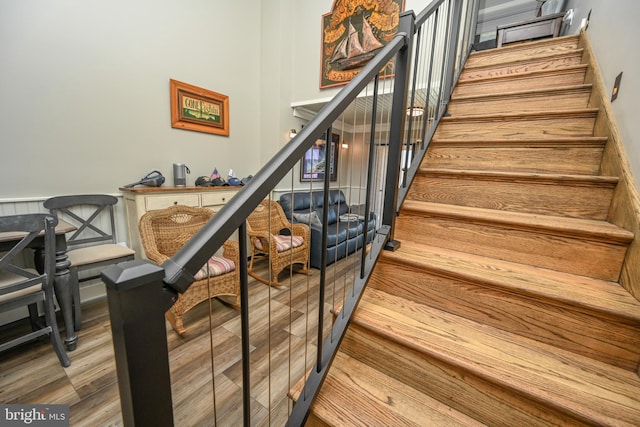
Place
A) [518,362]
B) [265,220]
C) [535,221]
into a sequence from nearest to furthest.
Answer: [518,362] → [535,221] → [265,220]

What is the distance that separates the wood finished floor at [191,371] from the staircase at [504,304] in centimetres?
28

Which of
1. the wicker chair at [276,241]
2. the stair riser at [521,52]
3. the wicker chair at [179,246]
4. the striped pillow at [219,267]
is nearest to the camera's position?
the wicker chair at [179,246]

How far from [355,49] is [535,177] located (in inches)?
120

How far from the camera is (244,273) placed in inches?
23.0

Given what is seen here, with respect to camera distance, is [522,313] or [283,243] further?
[283,243]

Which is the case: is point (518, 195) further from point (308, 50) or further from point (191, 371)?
point (308, 50)

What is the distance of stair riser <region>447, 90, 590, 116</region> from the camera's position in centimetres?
161

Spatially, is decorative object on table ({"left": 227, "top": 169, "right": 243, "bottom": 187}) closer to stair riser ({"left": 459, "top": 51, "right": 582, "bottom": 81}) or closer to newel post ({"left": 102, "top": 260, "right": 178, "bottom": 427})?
stair riser ({"left": 459, "top": 51, "right": 582, "bottom": 81})

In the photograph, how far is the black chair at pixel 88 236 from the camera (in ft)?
6.52

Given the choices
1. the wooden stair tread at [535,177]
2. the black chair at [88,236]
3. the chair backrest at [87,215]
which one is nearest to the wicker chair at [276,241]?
the black chair at [88,236]

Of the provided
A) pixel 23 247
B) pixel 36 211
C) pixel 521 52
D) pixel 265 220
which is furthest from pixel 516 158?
pixel 36 211

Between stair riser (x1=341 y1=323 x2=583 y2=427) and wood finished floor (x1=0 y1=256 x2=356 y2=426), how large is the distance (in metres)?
0.24

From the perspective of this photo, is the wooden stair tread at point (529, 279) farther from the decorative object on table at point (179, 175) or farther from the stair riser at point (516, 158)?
the decorative object on table at point (179, 175)

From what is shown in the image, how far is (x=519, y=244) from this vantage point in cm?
112
